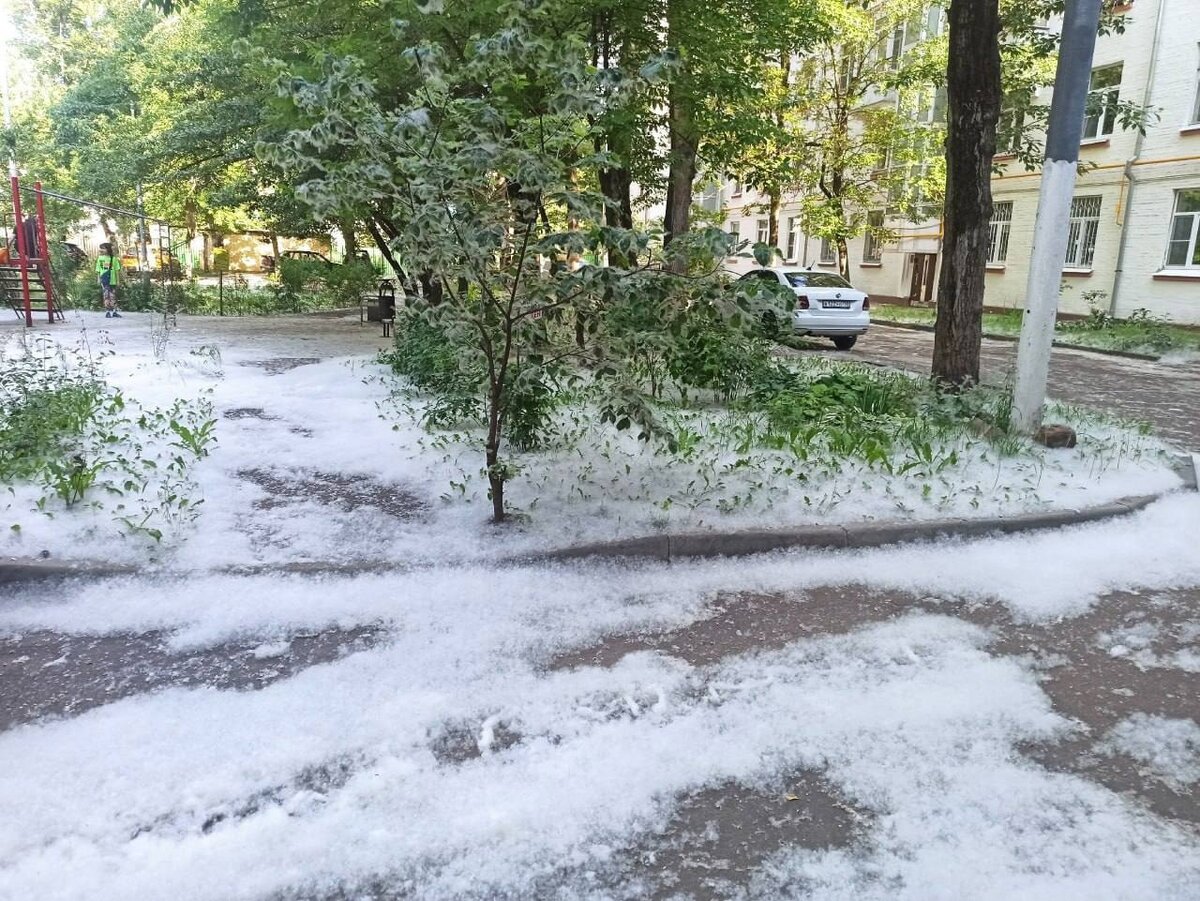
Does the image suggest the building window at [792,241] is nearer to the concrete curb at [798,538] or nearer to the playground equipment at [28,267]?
the playground equipment at [28,267]

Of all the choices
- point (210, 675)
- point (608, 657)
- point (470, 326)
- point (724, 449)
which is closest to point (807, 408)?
point (724, 449)

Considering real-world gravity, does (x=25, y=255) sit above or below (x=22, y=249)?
below

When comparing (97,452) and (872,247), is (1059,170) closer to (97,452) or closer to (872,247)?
(97,452)

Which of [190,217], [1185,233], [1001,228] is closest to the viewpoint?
[1185,233]

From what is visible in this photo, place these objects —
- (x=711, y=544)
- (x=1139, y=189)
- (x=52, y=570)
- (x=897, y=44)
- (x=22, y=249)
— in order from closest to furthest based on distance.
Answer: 1. (x=52, y=570)
2. (x=711, y=544)
3. (x=22, y=249)
4. (x=1139, y=189)
5. (x=897, y=44)

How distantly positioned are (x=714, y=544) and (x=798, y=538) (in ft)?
1.59

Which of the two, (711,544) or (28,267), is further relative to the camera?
(28,267)

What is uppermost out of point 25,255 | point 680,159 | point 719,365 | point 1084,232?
point 680,159

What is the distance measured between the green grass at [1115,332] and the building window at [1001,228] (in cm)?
293

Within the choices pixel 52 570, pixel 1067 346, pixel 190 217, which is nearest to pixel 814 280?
pixel 1067 346

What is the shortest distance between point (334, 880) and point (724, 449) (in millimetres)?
4111

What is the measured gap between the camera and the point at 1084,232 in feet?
72.9

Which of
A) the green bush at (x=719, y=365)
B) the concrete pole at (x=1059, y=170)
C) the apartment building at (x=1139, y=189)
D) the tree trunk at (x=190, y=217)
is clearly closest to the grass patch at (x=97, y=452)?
the green bush at (x=719, y=365)

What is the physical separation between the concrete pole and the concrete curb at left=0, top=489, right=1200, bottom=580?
60.5 inches
